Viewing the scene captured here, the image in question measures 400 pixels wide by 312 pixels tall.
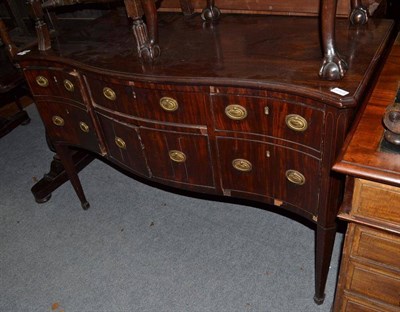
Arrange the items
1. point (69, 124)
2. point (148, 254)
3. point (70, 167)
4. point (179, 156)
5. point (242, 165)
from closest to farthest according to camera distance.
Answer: point (242, 165) < point (179, 156) < point (69, 124) < point (148, 254) < point (70, 167)

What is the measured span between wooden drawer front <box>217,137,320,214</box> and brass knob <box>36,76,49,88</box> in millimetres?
966

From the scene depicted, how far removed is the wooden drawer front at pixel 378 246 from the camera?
4.17 ft

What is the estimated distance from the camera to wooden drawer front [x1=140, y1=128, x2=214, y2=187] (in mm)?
1711

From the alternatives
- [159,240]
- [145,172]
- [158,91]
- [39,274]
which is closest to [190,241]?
[159,240]

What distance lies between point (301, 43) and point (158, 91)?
0.61 meters

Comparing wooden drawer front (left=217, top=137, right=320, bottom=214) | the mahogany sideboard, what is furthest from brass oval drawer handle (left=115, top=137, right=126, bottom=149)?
the mahogany sideboard

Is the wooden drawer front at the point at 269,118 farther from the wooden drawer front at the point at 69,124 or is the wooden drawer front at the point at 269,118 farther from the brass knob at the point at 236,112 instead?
the wooden drawer front at the point at 69,124

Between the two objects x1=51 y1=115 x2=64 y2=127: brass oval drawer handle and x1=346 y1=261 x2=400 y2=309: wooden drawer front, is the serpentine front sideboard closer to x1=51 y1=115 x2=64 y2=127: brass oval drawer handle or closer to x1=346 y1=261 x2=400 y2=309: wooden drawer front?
x1=51 y1=115 x2=64 y2=127: brass oval drawer handle

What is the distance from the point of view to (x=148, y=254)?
7.80ft

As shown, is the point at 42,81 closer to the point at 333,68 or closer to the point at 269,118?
the point at 269,118

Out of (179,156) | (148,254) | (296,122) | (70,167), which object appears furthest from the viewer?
(70,167)

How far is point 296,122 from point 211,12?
0.86 m

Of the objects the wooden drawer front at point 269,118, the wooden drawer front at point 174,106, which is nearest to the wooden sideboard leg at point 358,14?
the wooden drawer front at point 269,118

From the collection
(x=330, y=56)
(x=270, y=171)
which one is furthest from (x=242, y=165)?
(x=330, y=56)
